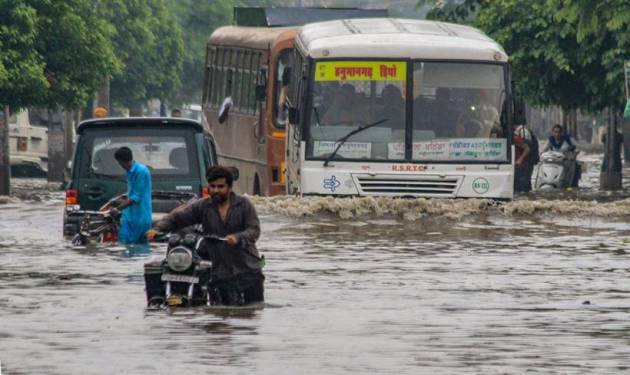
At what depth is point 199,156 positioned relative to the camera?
22.4 m

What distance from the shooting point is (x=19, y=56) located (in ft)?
127

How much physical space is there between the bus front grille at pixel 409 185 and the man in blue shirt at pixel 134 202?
6.87 m

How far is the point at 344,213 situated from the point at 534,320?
39.0ft

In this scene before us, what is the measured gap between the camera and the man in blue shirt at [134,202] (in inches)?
799

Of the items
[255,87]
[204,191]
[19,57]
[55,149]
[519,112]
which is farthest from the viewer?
[55,149]

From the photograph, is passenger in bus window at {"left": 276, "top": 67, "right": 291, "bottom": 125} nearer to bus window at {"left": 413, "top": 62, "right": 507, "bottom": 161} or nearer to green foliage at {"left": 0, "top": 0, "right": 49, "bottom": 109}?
bus window at {"left": 413, "top": 62, "right": 507, "bottom": 161}

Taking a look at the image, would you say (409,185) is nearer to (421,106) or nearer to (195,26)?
(421,106)

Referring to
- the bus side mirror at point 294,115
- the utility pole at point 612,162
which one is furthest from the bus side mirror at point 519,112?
the utility pole at point 612,162

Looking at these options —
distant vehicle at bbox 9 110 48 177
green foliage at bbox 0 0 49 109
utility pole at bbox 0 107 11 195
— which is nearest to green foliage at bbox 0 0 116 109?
green foliage at bbox 0 0 49 109

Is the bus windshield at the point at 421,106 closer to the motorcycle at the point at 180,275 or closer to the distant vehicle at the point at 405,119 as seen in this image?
the distant vehicle at the point at 405,119

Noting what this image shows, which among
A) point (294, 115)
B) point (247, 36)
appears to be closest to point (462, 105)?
point (294, 115)

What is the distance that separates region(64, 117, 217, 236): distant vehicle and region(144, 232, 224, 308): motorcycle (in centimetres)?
646

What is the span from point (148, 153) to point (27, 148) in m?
29.5

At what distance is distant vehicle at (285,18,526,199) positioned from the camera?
90.2 ft
